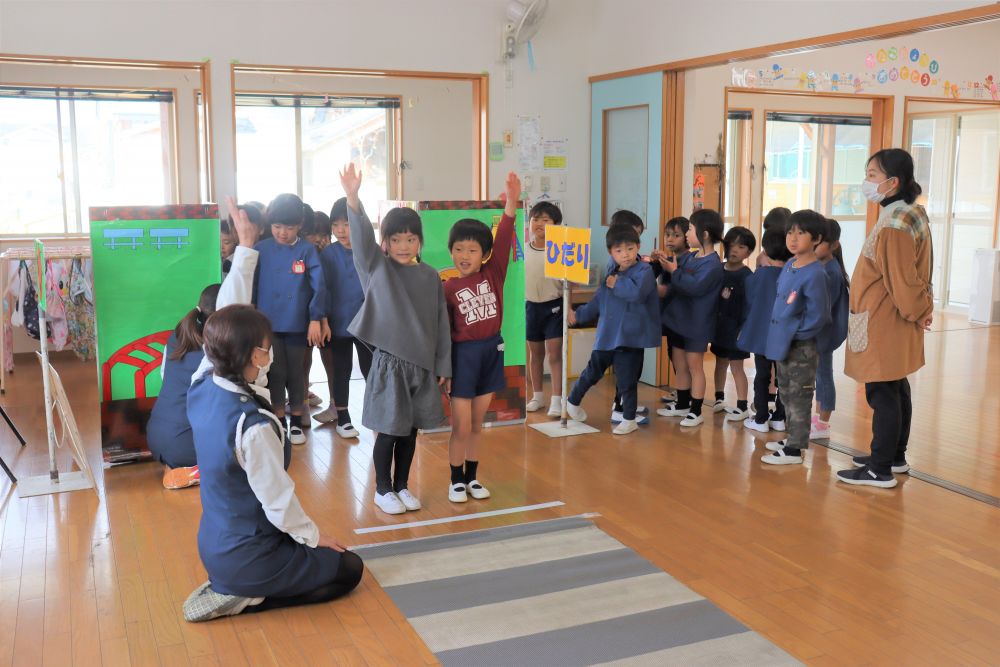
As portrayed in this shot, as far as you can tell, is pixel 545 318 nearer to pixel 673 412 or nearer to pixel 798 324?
pixel 673 412

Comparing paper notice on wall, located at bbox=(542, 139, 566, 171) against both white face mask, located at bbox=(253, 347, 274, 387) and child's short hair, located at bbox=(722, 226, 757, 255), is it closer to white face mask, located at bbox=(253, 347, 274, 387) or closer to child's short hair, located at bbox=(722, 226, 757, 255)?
child's short hair, located at bbox=(722, 226, 757, 255)

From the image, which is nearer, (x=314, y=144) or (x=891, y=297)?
(x=891, y=297)

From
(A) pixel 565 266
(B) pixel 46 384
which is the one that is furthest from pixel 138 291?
(A) pixel 565 266

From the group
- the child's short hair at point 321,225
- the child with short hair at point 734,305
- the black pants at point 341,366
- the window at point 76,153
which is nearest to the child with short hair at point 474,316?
the black pants at point 341,366

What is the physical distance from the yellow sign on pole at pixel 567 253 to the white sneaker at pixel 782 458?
125 cm

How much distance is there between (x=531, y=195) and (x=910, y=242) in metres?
3.00

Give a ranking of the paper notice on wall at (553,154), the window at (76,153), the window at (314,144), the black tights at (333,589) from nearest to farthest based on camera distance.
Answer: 1. the black tights at (333,589)
2. the paper notice on wall at (553,154)
3. the window at (76,153)
4. the window at (314,144)

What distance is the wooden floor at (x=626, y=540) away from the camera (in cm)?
260

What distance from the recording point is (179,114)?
759 cm

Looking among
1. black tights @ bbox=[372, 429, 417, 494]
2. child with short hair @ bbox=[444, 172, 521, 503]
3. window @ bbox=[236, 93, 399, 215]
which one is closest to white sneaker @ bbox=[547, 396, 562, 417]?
child with short hair @ bbox=[444, 172, 521, 503]

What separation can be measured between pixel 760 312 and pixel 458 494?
76.3 inches

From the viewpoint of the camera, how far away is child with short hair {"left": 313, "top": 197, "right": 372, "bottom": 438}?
4.66m

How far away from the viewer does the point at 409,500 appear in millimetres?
3693

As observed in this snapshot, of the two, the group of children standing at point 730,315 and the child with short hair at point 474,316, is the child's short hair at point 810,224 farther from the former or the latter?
the child with short hair at point 474,316
